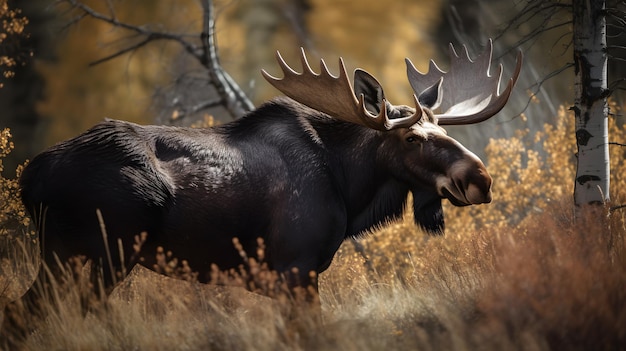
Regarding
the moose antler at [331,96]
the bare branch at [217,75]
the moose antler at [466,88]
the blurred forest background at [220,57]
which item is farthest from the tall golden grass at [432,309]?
the blurred forest background at [220,57]

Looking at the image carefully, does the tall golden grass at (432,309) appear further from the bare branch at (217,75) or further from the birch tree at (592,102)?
the bare branch at (217,75)

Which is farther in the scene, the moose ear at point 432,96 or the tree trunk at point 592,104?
the tree trunk at point 592,104

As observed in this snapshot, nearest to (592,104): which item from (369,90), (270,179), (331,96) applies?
(369,90)

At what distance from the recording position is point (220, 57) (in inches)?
485

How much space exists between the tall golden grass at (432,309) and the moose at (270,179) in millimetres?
334

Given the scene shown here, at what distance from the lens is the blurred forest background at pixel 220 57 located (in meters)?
12.1

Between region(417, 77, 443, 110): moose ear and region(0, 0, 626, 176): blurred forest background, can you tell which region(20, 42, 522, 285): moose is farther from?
region(0, 0, 626, 176): blurred forest background

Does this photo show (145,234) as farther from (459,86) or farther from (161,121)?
(161,121)

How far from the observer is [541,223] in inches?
253

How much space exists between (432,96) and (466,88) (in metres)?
0.48

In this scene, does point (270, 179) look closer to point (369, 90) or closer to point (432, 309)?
point (369, 90)

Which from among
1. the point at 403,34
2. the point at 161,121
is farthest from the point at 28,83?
the point at 403,34

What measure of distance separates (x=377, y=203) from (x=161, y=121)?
16.4ft

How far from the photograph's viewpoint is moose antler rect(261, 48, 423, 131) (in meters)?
5.69
